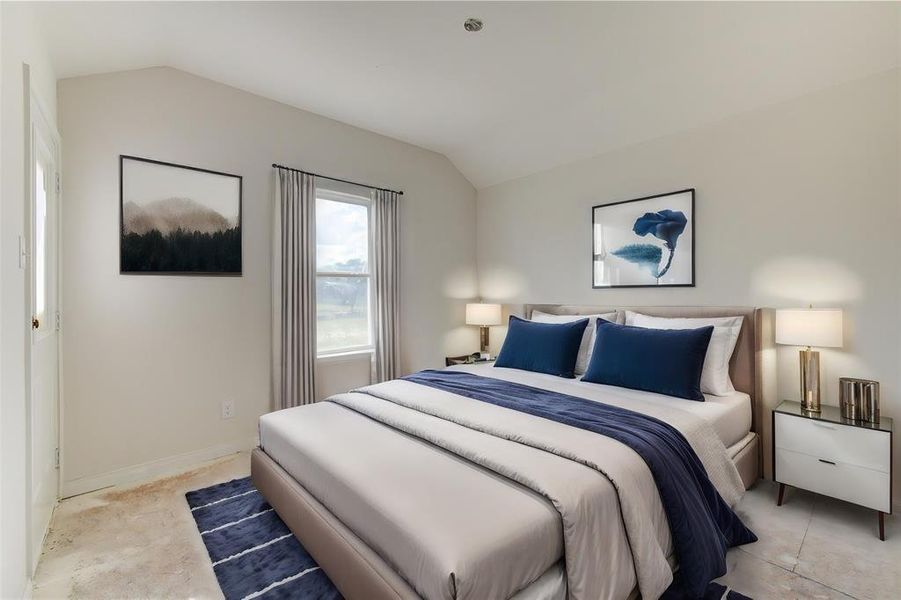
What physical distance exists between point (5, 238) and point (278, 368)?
2.10 metres

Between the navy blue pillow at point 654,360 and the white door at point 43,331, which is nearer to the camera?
the white door at point 43,331

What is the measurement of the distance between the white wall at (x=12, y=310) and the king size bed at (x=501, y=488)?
3.04ft

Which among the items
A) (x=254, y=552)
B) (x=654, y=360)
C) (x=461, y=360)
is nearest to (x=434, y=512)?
(x=254, y=552)

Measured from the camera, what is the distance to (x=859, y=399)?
2297 millimetres

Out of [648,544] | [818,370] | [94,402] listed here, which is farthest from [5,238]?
[818,370]

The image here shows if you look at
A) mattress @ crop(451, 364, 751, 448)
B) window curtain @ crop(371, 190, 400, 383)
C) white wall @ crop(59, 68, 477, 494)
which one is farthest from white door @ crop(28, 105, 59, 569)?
mattress @ crop(451, 364, 751, 448)

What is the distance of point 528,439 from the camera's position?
180 centimetres

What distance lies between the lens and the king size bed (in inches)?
50.6

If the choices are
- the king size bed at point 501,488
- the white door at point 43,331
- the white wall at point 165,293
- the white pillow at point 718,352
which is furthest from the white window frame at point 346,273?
the white pillow at point 718,352

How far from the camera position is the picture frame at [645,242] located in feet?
10.5

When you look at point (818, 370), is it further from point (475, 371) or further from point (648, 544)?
point (475, 371)

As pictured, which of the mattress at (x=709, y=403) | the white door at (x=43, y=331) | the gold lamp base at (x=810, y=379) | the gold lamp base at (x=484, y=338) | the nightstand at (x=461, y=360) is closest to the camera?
the white door at (x=43, y=331)

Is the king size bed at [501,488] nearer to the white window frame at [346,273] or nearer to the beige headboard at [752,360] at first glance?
the beige headboard at [752,360]

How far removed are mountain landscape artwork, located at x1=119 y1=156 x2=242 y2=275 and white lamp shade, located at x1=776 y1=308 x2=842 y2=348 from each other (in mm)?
3685
